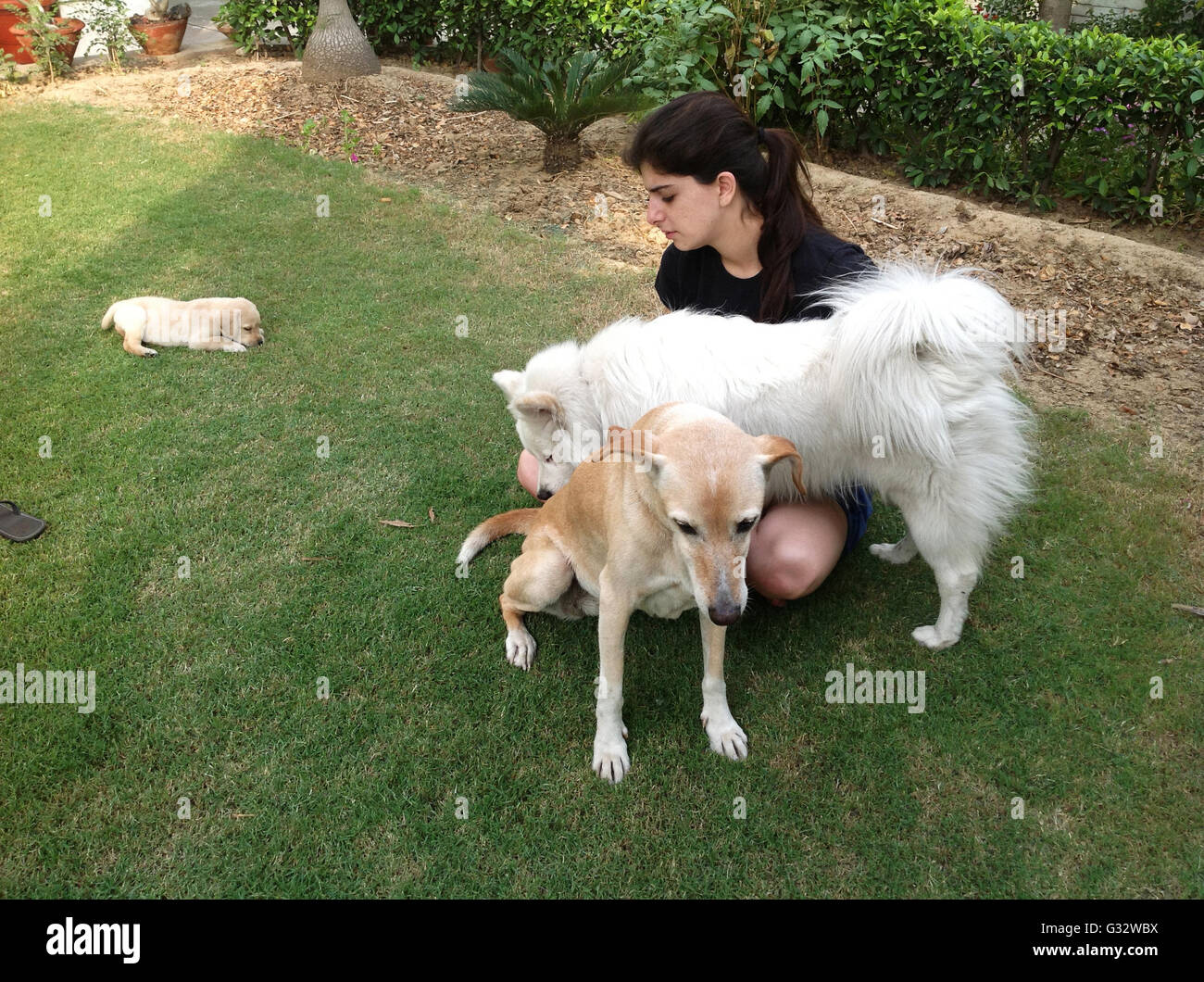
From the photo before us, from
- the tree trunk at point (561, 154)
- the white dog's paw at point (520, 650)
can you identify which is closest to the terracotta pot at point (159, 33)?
the tree trunk at point (561, 154)

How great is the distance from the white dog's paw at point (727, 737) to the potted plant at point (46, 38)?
11868 mm

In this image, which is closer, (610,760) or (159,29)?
(610,760)

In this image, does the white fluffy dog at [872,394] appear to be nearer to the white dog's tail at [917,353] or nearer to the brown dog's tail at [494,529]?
the white dog's tail at [917,353]

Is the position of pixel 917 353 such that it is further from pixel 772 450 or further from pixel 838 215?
pixel 838 215

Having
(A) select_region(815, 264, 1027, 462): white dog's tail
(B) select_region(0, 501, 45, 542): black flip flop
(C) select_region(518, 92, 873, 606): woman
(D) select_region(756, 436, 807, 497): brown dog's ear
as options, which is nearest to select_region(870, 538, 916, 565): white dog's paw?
(C) select_region(518, 92, 873, 606): woman

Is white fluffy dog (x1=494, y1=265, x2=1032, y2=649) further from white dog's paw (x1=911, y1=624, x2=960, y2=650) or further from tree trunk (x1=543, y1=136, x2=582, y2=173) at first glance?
tree trunk (x1=543, y1=136, x2=582, y2=173)

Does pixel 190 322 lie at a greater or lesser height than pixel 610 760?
greater

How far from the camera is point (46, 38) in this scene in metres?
9.72

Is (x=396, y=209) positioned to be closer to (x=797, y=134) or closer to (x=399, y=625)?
(x=797, y=134)

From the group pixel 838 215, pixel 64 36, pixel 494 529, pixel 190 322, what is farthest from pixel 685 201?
pixel 64 36

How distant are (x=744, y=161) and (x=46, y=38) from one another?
10862 mm

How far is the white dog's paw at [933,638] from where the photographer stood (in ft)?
10.8

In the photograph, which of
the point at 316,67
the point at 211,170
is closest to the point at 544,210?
the point at 211,170
